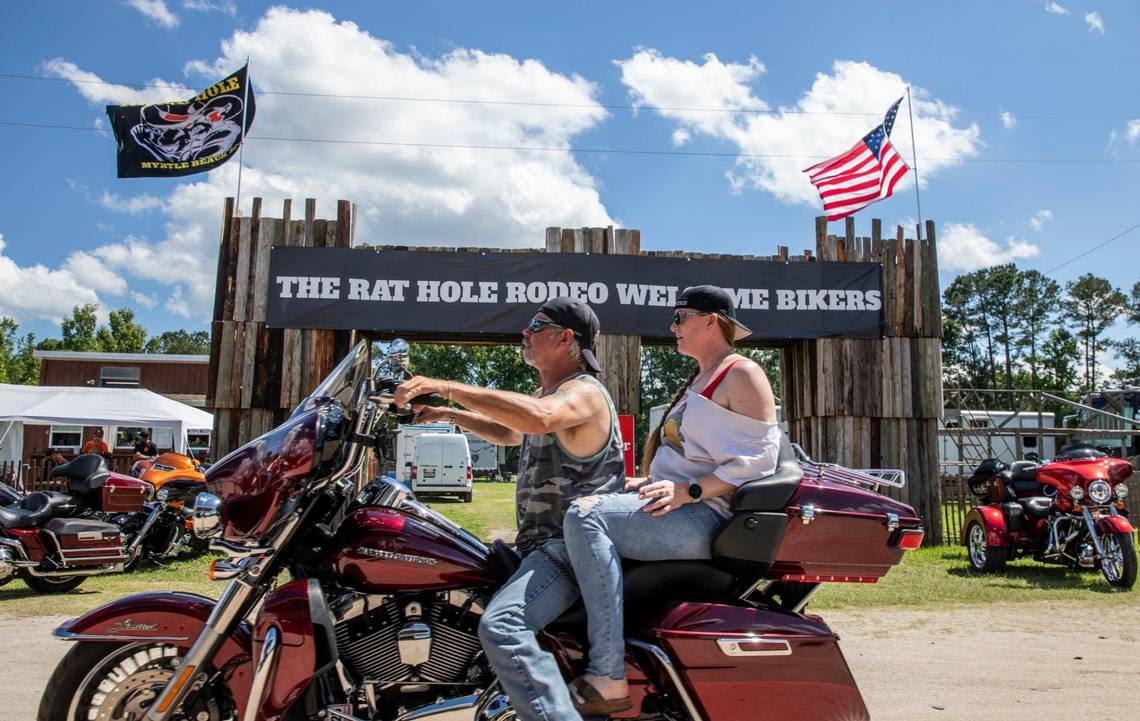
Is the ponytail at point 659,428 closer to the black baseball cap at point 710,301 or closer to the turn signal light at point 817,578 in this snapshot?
the black baseball cap at point 710,301

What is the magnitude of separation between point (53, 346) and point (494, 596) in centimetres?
6433

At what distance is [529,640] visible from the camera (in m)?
2.63

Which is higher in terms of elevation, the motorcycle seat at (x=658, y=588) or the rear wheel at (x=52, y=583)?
the motorcycle seat at (x=658, y=588)

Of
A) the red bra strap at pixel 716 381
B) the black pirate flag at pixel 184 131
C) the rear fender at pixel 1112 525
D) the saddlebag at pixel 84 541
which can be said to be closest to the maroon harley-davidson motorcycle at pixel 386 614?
the red bra strap at pixel 716 381

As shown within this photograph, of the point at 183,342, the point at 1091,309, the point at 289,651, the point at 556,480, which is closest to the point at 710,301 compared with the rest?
the point at 556,480

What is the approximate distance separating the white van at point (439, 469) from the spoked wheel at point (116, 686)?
952 inches

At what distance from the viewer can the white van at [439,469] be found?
89.3ft

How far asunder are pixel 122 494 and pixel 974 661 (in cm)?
896

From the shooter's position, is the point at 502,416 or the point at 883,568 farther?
the point at 883,568

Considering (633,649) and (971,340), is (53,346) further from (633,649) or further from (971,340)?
(971,340)

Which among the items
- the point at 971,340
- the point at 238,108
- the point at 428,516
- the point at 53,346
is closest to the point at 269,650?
the point at 428,516

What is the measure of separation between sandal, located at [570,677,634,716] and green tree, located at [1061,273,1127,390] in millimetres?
77894

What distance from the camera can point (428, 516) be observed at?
2969mm

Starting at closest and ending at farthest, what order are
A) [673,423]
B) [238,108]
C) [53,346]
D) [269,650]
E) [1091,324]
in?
[269,650]
[673,423]
[238,108]
[53,346]
[1091,324]
